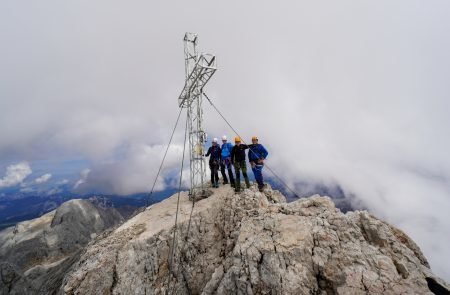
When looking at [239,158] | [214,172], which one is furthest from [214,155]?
[239,158]

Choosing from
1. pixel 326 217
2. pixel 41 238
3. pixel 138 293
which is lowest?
pixel 41 238

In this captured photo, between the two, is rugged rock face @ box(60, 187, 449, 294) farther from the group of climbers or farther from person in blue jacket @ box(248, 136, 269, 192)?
person in blue jacket @ box(248, 136, 269, 192)

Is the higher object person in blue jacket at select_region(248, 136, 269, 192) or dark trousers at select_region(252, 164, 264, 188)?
person in blue jacket at select_region(248, 136, 269, 192)

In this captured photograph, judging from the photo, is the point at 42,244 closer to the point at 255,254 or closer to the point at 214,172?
the point at 214,172

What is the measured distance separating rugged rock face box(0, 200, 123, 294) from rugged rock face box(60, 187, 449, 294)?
23.7 meters

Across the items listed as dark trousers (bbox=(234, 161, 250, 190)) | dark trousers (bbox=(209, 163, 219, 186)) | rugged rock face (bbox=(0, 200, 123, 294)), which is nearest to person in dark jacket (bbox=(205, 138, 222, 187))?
dark trousers (bbox=(209, 163, 219, 186))

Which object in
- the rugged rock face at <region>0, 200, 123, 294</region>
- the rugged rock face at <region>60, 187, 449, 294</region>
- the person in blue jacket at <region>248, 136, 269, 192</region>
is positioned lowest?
the rugged rock face at <region>0, 200, 123, 294</region>

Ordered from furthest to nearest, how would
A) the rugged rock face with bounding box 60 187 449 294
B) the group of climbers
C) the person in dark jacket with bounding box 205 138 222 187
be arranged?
the person in dark jacket with bounding box 205 138 222 187 → the group of climbers → the rugged rock face with bounding box 60 187 449 294

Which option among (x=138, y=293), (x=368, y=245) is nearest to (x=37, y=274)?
(x=138, y=293)

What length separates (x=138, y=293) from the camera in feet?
53.4

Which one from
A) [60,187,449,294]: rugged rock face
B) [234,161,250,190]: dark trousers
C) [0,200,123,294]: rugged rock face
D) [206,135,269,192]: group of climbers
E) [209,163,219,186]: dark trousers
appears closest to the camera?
[60,187,449,294]: rugged rock face

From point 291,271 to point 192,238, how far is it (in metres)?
7.06

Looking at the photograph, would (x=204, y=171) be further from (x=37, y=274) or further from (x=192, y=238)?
(x=37, y=274)

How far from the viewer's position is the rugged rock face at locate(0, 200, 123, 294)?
41.2 meters
